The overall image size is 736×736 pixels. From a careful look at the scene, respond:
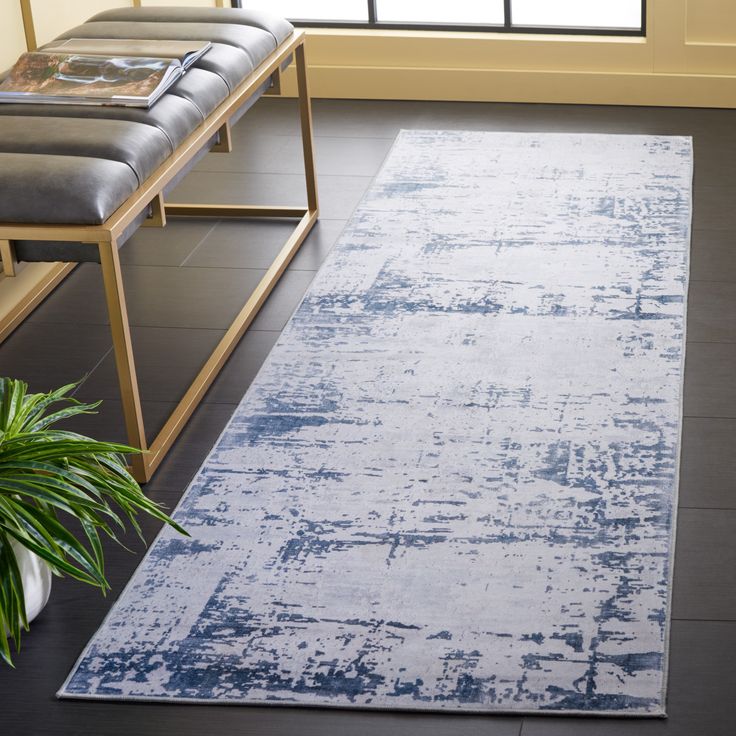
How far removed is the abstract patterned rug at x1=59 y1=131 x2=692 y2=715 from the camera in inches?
76.9

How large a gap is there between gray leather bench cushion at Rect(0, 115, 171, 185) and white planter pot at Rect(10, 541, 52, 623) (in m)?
0.83

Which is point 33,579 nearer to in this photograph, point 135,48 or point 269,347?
point 269,347

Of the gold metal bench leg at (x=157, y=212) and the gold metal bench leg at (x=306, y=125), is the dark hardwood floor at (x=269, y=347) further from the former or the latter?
the gold metal bench leg at (x=157, y=212)

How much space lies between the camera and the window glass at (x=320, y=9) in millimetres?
4871

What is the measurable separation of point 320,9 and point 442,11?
0.51m

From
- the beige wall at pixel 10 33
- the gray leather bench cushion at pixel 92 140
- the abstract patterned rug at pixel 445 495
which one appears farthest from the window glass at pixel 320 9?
the gray leather bench cushion at pixel 92 140

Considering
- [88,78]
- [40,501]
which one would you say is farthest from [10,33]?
[40,501]

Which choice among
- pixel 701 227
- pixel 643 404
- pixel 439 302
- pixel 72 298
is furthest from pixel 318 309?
pixel 701 227

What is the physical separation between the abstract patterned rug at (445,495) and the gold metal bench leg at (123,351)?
14cm

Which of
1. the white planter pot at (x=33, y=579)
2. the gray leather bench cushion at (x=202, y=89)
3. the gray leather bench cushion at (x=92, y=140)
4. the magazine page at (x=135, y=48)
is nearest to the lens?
the white planter pot at (x=33, y=579)

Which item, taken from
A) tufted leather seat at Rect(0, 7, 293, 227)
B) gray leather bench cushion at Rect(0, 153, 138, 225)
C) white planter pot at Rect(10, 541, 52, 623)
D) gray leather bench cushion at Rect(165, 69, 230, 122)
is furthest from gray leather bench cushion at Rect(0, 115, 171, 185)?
white planter pot at Rect(10, 541, 52, 623)

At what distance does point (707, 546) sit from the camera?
2209 millimetres

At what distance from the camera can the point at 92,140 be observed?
2506mm

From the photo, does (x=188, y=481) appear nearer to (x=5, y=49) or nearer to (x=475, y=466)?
(x=475, y=466)
